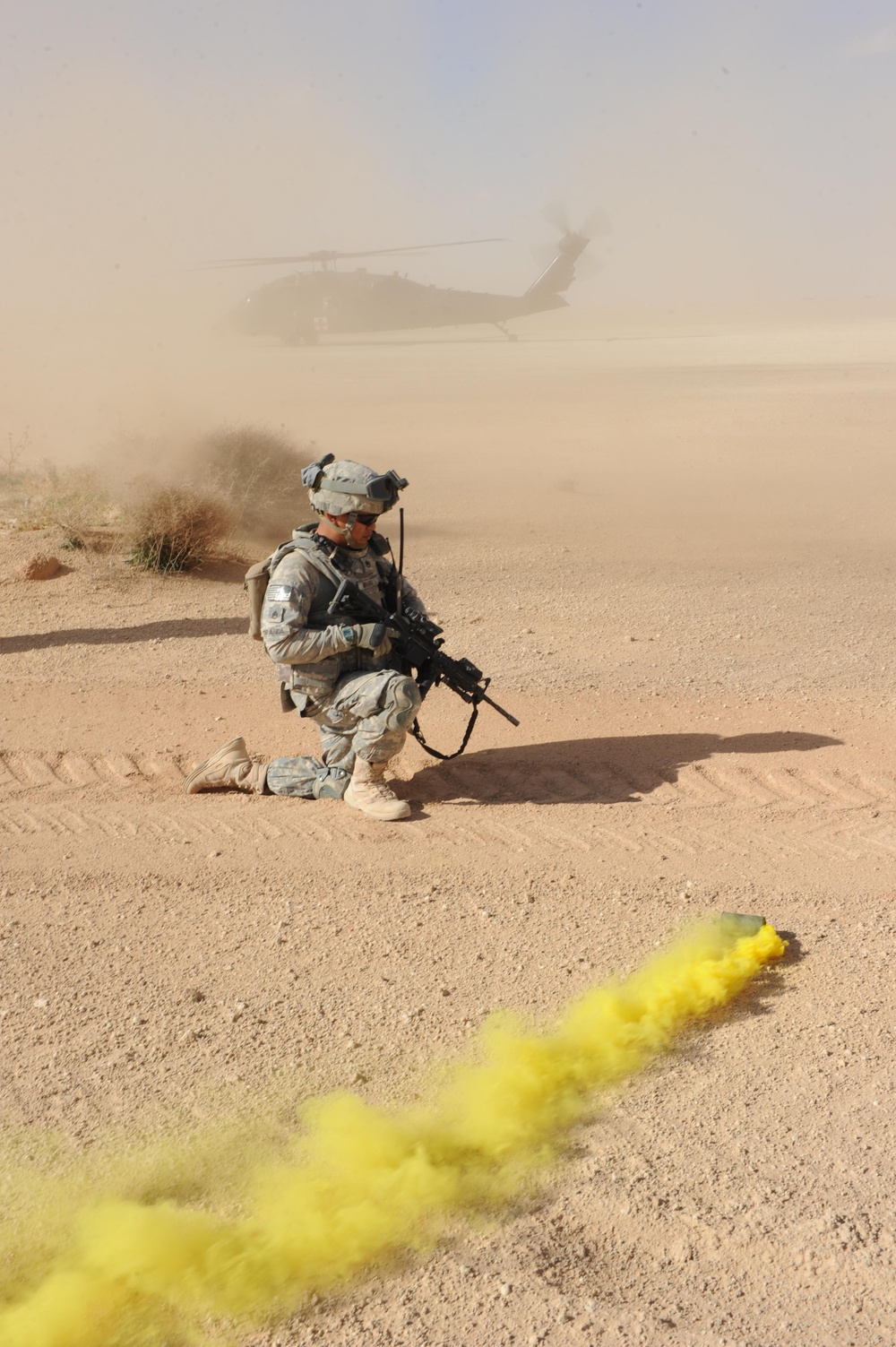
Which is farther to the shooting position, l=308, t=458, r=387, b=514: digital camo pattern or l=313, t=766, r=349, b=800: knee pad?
l=313, t=766, r=349, b=800: knee pad

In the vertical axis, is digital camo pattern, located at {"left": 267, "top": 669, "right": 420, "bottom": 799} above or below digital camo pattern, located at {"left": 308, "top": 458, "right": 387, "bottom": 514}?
below

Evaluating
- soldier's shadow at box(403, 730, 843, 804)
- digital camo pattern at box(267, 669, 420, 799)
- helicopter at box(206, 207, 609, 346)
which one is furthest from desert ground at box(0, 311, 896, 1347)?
helicopter at box(206, 207, 609, 346)

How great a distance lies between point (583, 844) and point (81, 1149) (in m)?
2.50

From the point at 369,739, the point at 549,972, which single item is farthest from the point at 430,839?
the point at 549,972

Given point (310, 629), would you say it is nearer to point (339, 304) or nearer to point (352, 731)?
point (352, 731)

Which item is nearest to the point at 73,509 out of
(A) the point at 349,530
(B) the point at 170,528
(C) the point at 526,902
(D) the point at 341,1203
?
(B) the point at 170,528

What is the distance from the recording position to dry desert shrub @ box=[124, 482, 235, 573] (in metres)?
9.71

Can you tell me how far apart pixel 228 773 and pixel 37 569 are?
472cm

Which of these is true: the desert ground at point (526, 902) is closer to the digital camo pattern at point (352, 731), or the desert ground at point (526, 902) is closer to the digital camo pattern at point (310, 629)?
the digital camo pattern at point (352, 731)

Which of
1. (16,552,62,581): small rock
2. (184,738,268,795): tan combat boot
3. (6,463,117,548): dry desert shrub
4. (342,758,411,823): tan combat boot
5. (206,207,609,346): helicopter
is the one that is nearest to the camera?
(342,758,411,823): tan combat boot

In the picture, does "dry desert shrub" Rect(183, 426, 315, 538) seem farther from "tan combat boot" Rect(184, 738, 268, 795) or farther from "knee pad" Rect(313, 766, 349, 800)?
"knee pad" Rect(313, 766, 349, 800)

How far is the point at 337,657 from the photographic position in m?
5.43

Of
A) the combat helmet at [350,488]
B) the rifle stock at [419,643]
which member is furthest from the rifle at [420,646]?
the combat helmet at [350,488]

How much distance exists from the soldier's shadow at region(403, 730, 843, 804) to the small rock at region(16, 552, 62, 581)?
5038 millimetres
